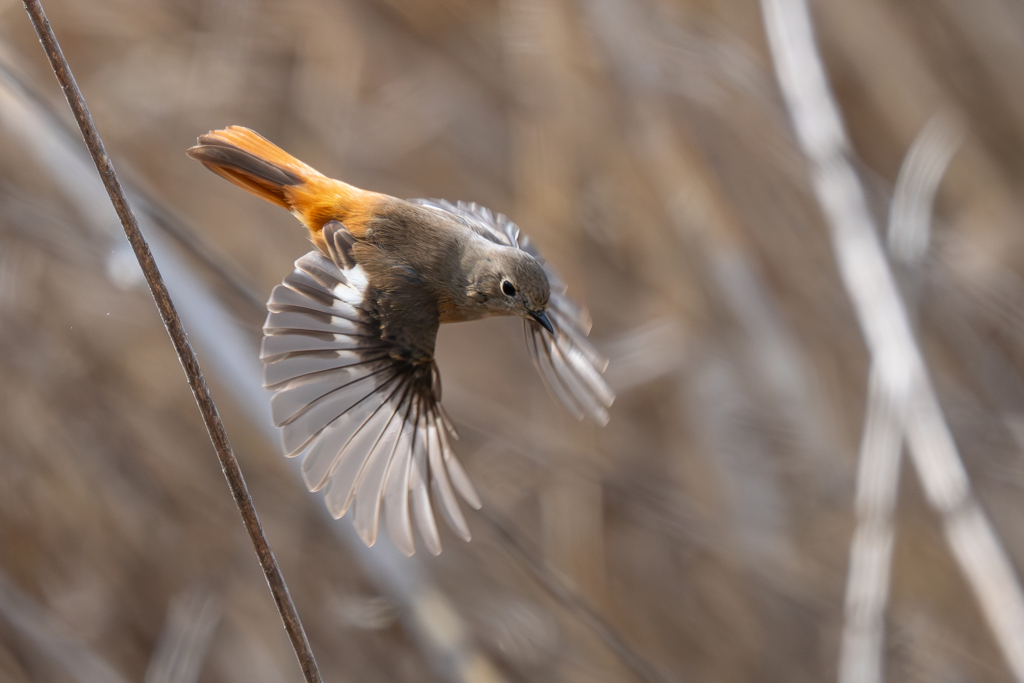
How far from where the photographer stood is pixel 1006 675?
2.83m

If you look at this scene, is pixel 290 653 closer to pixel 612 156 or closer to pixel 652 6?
pixel 612 156

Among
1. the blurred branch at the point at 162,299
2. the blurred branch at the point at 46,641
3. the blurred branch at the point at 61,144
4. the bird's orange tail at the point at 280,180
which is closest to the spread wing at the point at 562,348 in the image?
the bird's orange tail at the point at 280,180

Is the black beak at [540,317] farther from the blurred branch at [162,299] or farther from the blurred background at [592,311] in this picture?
the blurred background at [592,311]

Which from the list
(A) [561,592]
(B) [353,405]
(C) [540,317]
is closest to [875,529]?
(A) [561,592]

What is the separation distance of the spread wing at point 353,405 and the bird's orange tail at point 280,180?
0.10m

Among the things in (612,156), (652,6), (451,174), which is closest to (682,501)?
(612,156)

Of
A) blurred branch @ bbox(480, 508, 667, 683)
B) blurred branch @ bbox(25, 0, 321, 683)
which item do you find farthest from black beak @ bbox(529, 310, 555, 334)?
blurred branch @ bbox(25, 0, 321, 683)

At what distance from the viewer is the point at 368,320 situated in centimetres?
118

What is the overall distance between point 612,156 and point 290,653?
2021mm

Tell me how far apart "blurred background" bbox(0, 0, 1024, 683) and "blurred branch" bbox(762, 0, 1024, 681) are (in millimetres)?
702

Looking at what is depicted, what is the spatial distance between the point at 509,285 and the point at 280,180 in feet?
1.21

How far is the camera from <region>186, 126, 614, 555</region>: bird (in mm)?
1138

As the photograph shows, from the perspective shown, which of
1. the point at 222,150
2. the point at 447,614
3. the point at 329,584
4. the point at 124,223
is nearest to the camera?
the point at 124,223

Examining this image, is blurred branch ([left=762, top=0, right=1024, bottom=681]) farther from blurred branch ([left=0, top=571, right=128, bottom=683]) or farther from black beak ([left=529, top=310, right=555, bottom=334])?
blurred branch ([left=0, top=571, right=128, bottom=683])
